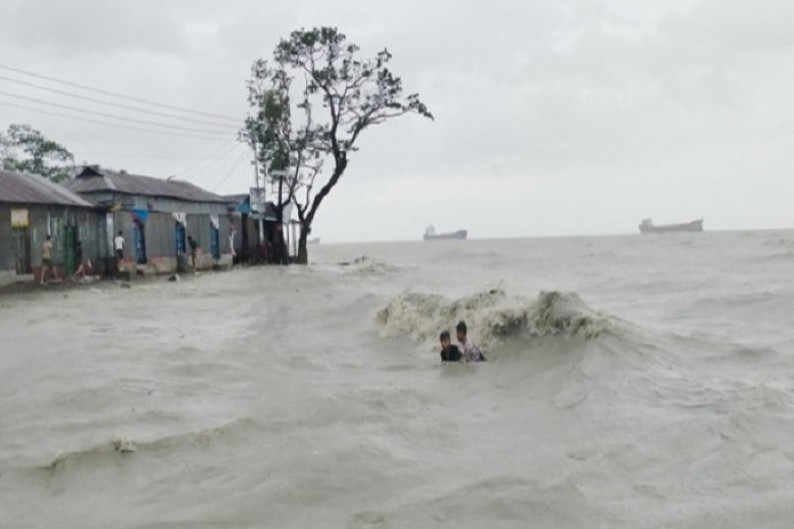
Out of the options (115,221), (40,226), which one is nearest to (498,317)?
(40,226)

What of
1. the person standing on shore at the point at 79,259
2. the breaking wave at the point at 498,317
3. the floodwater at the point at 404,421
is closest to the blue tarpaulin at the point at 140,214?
the person standing on shore at the point at 79,259

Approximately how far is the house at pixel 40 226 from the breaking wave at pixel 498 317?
12.5m

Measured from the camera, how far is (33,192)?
2430cm

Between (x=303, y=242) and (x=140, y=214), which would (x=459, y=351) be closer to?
(x=140, y=214)

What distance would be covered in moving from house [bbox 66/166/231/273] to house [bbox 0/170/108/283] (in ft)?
2.84

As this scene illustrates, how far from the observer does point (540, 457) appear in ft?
21.2

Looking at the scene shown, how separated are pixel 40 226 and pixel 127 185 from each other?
231 inches

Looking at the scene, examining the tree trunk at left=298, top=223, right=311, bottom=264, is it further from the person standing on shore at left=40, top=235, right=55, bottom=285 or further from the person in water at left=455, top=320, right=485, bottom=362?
the person in water at left=455, top=320, right=485, bottom=362

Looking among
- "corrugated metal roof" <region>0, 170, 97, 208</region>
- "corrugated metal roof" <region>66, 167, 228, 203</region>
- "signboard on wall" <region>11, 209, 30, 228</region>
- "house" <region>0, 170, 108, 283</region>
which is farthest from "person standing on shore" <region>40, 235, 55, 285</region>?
"corrugated metal roof" <region>66, 167, 228, 203</region>

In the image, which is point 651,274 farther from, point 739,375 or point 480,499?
point 480,499

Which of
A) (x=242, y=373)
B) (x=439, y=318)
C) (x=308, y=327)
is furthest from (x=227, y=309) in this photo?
(x=242, y=373)

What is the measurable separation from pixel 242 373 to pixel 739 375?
633 cm

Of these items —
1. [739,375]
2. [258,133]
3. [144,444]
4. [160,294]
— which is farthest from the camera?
[258,133]

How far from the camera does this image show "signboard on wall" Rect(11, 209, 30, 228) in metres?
22.7
